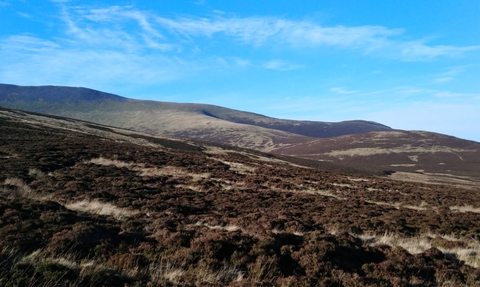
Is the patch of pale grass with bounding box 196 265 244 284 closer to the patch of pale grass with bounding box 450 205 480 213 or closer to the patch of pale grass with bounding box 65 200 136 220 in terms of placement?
the patch of pale grass with bounding box 65 200 136 220

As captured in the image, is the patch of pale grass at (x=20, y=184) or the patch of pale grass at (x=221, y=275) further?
the patch of pale grass at (x=20, y=184)

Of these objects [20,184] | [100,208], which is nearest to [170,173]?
[20,184]

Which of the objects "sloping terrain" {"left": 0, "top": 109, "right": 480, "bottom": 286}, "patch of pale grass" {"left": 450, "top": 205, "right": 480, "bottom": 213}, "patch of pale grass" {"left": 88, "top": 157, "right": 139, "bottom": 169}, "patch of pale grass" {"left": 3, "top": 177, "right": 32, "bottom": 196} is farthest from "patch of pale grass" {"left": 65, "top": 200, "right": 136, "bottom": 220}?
"patch of pale grass" {"left": 450, "top": 205, "right": 480, "bottom": 213}

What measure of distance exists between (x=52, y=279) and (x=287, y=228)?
8832 millimetres

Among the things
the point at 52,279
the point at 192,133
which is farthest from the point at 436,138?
the point at 52,279

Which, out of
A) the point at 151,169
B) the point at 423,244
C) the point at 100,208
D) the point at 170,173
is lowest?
the point at 170,173

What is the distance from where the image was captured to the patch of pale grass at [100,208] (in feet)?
Answer: 39.7

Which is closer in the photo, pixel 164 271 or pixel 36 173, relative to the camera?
pixel 164 271

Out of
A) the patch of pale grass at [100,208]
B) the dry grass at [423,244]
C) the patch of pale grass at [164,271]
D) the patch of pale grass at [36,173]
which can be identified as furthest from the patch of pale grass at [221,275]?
the patch of pale grass at [36,173]

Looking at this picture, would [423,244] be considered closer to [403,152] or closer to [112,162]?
[112,162]

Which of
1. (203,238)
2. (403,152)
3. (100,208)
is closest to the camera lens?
(203,238)

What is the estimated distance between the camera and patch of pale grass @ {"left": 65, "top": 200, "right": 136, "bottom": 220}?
12.1 m

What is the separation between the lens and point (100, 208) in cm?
1270

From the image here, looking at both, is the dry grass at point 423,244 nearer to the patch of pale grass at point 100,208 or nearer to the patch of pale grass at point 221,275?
the patch of pale grass at point 221,275
